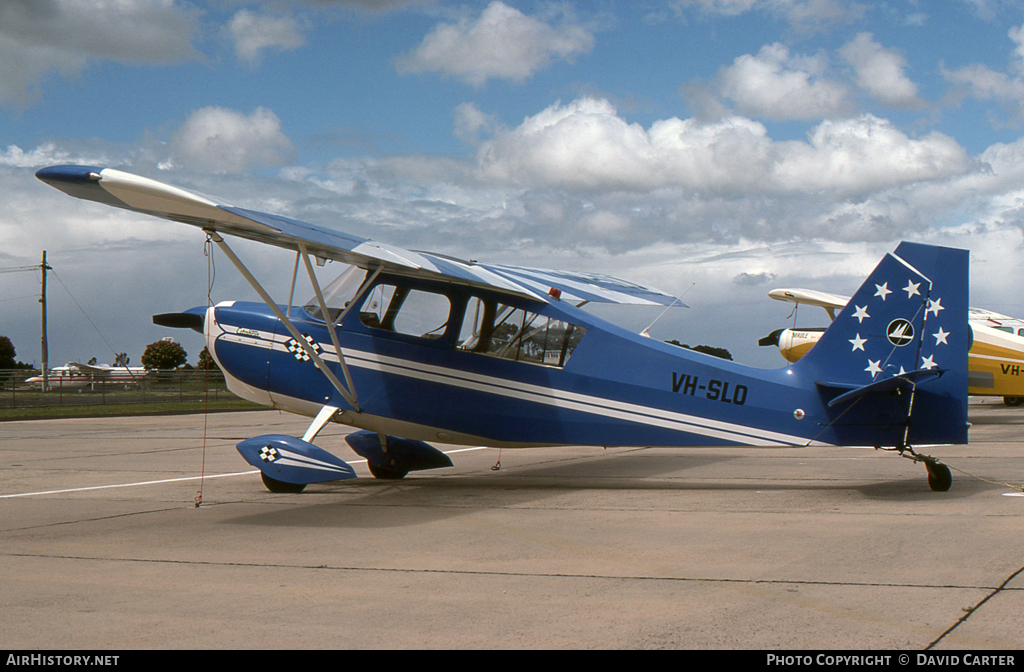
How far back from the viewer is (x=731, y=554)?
19.5 feet

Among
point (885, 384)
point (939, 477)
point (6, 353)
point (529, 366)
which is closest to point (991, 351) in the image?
point (939, 477)

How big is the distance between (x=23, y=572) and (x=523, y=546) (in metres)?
3.45

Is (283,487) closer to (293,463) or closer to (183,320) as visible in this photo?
(293,463)

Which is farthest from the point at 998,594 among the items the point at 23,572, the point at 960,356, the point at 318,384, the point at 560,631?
the point at 318,384

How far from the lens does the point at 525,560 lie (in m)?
5.88

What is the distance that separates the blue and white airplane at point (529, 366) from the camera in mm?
8344

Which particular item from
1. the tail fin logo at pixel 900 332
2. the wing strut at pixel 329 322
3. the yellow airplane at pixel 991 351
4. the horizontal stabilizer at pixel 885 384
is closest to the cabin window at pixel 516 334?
the wing strut at pixel 329 322

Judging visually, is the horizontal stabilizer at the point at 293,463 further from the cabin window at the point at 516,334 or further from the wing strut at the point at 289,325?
the cabin window at the point at 516,334

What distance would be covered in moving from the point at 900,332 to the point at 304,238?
5905 mm

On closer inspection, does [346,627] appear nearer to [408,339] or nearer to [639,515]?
[639,515]

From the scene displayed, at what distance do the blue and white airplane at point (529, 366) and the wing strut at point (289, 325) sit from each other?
2cm

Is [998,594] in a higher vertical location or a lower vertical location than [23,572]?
higher

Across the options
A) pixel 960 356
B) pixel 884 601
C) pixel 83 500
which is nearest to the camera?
pixel 884 601
